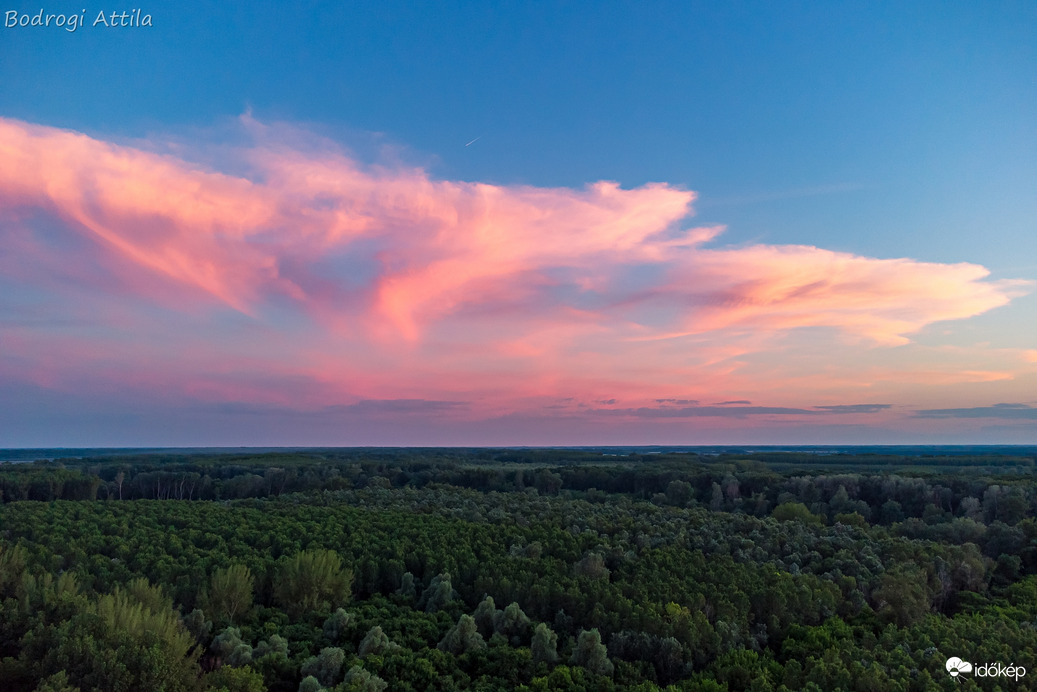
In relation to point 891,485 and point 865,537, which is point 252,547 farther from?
point 891,485

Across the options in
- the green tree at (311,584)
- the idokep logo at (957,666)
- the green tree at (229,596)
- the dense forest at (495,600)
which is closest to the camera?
the dense forest at (495,600)

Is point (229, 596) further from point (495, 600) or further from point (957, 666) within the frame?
point (957, 666)

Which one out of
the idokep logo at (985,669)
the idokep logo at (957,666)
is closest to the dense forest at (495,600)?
the idokep logo at (985,669)

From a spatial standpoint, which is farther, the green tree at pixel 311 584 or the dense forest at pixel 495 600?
the green tree at pixel 311 584

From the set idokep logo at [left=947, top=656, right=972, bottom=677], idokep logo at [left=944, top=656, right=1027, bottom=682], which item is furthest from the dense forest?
idokep logo at [left=947, top=656, right=972, bottom=677]

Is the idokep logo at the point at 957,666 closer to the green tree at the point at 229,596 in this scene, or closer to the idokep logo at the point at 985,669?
the idokep logo at the point at 985,669

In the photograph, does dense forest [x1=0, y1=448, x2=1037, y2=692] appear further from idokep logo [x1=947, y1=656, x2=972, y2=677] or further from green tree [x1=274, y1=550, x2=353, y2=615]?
idokep logo [x1=947, y1=656, x2=972, y2=677]
